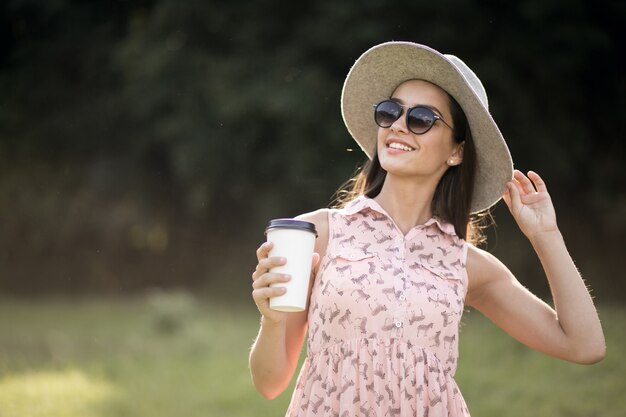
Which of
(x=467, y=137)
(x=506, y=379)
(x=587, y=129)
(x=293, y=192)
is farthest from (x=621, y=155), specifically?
(x=467, y=137)

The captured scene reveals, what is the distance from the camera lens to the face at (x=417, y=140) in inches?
110

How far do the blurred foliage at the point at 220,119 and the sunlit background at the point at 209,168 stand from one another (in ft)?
0.11

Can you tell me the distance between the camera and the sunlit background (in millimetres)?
8484

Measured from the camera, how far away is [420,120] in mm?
2781

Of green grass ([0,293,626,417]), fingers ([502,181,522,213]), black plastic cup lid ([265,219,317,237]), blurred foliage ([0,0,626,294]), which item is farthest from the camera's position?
blurred foliage ([0,0,626,294])

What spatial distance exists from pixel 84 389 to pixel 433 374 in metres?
6.02

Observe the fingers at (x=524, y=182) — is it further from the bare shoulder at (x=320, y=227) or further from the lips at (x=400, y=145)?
the bare shoulder at (x=320, y=227)

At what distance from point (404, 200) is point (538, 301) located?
57 cm

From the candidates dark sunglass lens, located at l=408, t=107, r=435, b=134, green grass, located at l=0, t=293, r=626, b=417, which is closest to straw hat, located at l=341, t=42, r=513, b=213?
dark sunglass lens, located at l=408, t=107, r=435, b=134

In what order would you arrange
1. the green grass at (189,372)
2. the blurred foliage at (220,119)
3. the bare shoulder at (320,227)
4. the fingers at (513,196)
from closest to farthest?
the bare shoulder at (320,227) → the fingers at (513,196) → the green grass at (189,372) → the blurred foliage at (220,119)

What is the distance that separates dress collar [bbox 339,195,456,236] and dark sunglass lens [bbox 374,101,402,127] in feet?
0.83

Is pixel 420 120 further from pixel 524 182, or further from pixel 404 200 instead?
pixel 524 182

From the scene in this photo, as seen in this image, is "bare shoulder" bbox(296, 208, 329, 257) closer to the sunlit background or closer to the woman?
the woman

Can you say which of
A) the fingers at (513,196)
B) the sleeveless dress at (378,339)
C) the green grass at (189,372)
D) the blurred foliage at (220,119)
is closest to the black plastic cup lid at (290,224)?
the sleeveless dress at (378,339)
